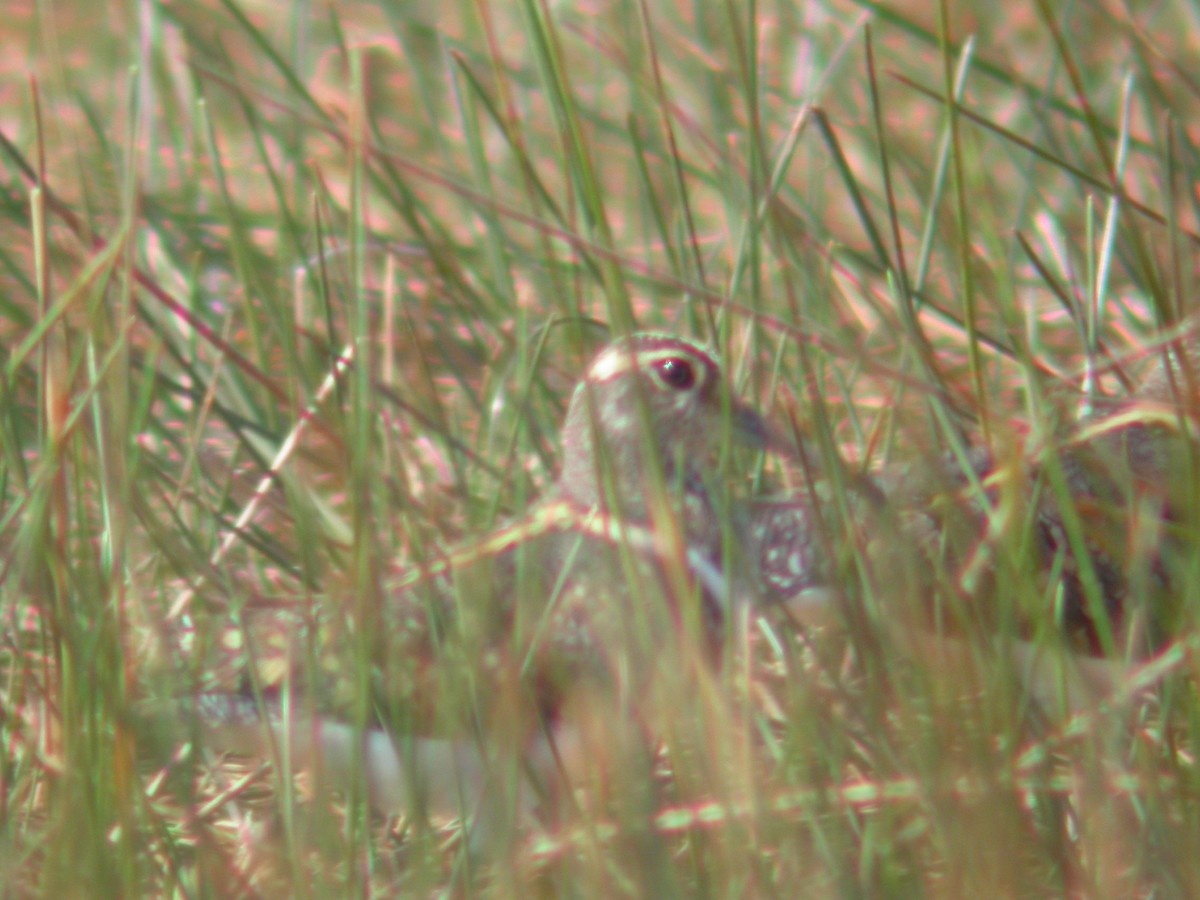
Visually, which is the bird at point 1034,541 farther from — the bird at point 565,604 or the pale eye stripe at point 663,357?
the pale eye stripe at point 663,357

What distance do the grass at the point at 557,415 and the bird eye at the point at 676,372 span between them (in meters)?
0.16

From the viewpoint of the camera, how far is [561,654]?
246 cm

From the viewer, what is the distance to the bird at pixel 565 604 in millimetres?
1891

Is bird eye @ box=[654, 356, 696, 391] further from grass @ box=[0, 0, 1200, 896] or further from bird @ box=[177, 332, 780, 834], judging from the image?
grass @ box=[0, 0, 1200, 896]

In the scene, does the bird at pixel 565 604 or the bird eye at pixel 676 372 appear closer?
the bird at pixel 565 604

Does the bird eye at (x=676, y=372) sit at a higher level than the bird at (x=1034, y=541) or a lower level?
higher

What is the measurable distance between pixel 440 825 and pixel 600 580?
50 centimetres

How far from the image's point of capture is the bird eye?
2.62 meters

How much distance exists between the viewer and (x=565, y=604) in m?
2.53

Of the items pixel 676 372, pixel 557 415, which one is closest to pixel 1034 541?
pixel 676 372

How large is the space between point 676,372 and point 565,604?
458 millimetres

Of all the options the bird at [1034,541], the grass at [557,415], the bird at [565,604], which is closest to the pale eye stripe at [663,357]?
the bird at [565,604]

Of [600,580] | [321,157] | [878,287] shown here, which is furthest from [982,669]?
[321,157]

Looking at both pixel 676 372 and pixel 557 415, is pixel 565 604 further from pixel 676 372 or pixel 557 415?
pixel 557 415
